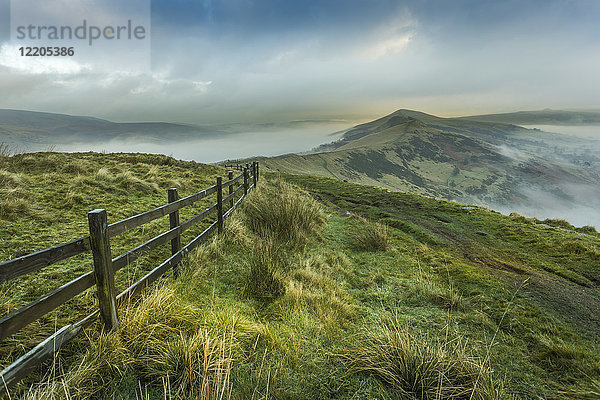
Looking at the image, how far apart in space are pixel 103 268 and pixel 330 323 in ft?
9.04

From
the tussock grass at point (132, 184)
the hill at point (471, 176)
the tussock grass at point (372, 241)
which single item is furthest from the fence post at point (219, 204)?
the hill at point (471, 176)

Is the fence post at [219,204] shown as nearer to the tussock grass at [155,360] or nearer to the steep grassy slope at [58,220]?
the steep grassy slope at [58,220]

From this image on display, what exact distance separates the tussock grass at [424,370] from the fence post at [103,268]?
266cm

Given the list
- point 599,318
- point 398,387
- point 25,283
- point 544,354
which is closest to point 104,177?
point 25,283

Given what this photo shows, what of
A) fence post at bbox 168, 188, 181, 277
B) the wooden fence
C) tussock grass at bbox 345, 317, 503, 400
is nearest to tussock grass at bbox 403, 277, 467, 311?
tussock grass at bbox 345, 317, 503, 400

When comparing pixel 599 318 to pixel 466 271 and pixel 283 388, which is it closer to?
pixel 466 271

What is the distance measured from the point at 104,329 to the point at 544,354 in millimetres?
5176

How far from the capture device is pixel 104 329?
9.08ft

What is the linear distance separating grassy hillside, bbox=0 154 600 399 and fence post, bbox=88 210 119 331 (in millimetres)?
→ 171

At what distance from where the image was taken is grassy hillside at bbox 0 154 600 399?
2.46 meters

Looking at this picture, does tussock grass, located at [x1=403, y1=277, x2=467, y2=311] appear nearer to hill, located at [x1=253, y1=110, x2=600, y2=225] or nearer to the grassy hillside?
the grassy hillside

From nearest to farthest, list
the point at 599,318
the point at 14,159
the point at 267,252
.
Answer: the point at 599,318
the point at 267,252
the point at 14,159

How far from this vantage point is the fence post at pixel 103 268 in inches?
102

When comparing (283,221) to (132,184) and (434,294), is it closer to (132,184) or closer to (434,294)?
(434,294)
